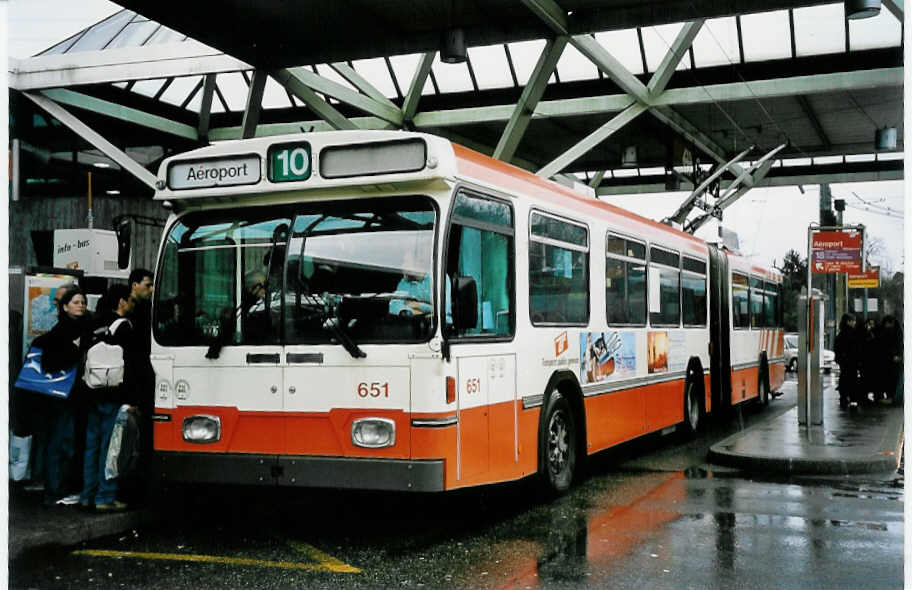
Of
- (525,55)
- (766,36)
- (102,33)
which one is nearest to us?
(102,33)

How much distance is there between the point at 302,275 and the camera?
7707mm

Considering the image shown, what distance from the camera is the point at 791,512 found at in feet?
29.6

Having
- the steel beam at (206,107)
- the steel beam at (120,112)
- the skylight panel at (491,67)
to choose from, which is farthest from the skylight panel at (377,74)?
the steel beam at (120,112)

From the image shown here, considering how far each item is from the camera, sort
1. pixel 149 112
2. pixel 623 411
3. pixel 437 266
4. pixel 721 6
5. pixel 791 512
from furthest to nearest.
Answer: pixel 149 112
pixel 721 6
pixel 623 411
pixel 791 512
pixel 437 266

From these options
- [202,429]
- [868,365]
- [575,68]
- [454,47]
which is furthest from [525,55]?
[202,429]

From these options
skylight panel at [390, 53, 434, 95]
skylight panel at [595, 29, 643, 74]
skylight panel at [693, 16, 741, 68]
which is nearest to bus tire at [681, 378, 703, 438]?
skylight panel at [693, 16, 741, 68]

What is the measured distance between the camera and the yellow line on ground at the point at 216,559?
23.0ft

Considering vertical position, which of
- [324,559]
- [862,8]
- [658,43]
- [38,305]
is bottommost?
[324,559]

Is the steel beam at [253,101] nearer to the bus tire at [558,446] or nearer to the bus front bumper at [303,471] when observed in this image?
the bus tire at [558,446]

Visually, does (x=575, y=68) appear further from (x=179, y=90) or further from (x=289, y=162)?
(x=289, y=162)

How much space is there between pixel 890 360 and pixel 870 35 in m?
6.32

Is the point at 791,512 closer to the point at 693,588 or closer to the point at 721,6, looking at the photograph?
the point at 693,588

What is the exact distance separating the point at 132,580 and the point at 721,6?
30.5 ft

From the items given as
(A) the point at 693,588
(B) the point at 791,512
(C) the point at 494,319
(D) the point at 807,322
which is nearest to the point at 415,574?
(A) the point at 693,588
